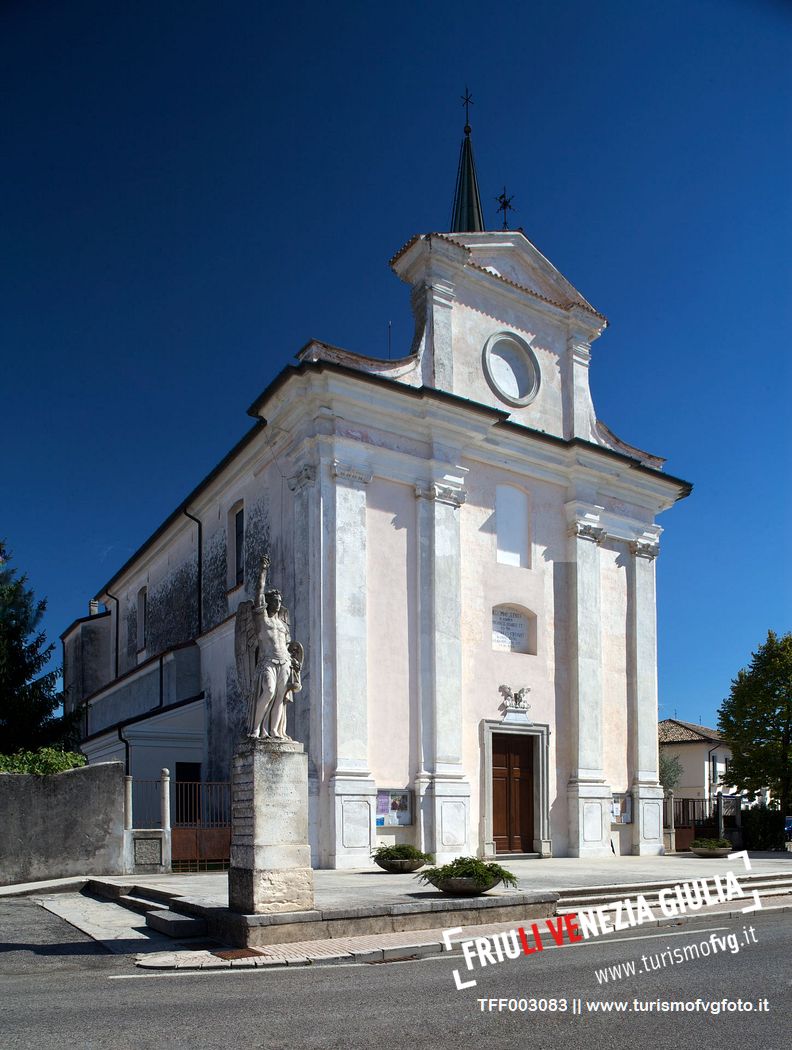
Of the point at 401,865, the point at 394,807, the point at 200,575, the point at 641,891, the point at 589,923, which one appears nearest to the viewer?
the point at 589,923

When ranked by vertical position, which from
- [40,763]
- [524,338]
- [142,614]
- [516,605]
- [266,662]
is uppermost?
[524,338]

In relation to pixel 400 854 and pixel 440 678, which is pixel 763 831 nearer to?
pixel 440 678

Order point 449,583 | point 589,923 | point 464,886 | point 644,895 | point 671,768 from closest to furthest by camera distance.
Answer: point 589,923 < point 464,886 < point 644,895 < point 449,583 < point 671,768

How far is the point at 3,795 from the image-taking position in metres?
Result: 16.2

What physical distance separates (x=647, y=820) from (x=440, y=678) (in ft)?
24.8

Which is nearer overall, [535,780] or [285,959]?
[285,959]

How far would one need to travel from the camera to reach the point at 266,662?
459 inches

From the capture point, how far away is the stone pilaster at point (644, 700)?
78.3 ft

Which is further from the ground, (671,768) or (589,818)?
(589,818)

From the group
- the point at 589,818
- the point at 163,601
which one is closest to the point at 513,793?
the point at 589,818

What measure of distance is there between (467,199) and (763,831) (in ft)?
71.5

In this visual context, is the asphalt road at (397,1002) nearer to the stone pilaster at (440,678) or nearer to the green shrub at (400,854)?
the green shrub at (400,854)

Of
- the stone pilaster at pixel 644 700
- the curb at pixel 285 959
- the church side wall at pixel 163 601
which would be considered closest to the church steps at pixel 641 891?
the curb at pixel 285 959

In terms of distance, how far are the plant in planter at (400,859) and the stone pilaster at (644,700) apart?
8714mm
